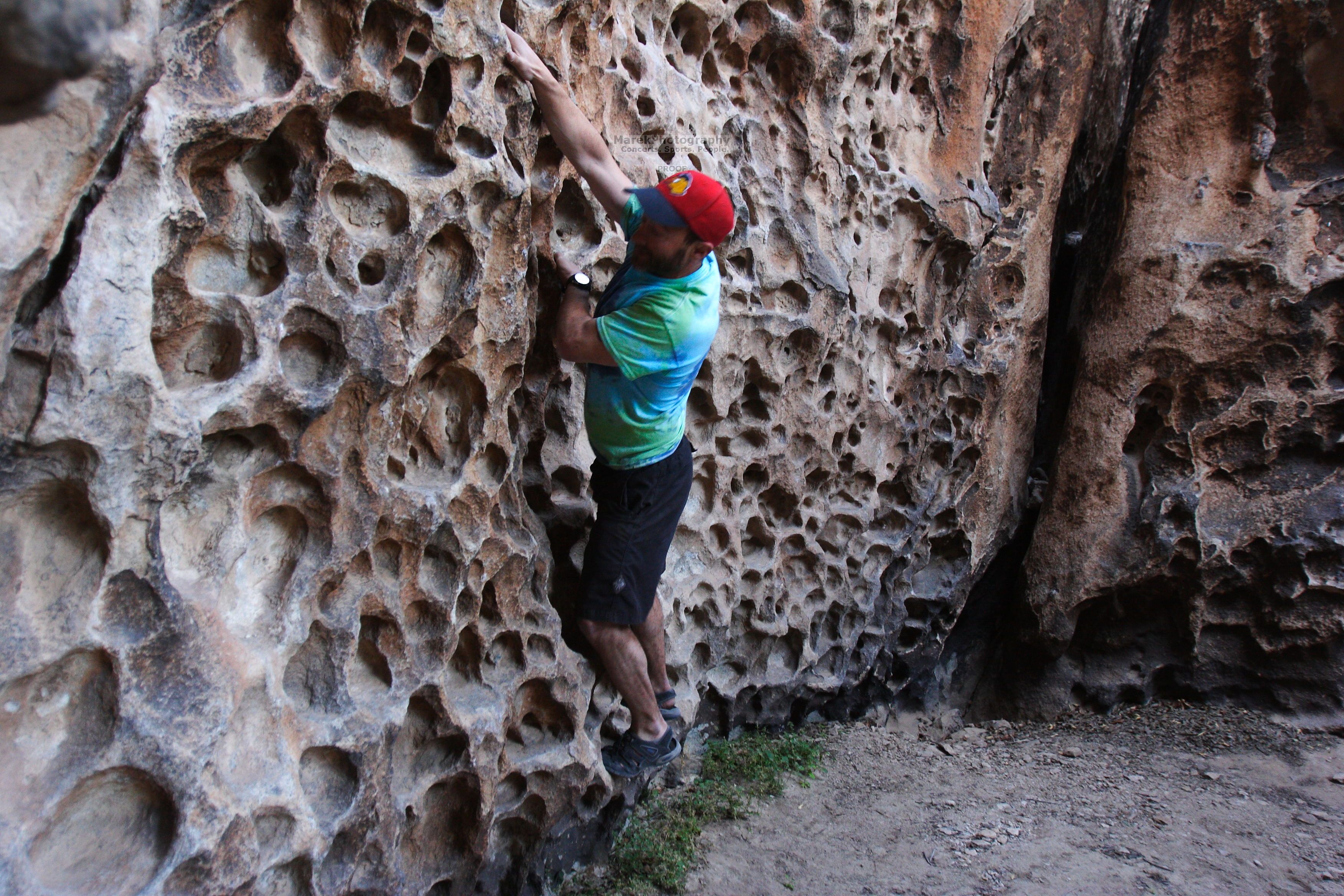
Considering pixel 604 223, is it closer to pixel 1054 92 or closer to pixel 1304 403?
pixel 1054 92

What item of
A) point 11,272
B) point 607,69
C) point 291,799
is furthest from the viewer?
point 607,69

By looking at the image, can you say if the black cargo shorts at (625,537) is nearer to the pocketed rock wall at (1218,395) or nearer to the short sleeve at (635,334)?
the short sleeve at (635,334)

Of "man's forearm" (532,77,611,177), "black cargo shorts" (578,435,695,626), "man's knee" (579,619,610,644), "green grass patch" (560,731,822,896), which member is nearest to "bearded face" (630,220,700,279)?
"man's forearm" (532,77,611,177)

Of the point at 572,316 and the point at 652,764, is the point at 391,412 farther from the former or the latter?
the point at 652,764

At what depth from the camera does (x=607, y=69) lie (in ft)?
9.25

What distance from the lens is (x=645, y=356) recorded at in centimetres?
242

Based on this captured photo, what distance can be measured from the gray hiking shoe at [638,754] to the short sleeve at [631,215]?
1.50 metres

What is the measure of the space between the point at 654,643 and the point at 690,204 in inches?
53.7

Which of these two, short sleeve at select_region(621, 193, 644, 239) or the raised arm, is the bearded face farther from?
the raised arm

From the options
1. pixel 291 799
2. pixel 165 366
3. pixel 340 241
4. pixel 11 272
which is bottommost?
pixel 291 799

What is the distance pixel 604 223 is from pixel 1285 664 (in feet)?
11.9

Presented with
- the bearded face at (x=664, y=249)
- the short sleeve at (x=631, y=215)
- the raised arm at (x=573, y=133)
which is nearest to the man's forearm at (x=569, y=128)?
the raised arm at (x=573, y=133)

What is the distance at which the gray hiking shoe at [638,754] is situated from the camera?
9.61 feet

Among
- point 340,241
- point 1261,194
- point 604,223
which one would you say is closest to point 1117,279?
point 1261,194
